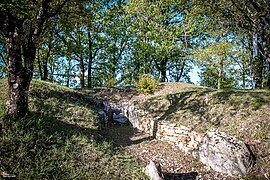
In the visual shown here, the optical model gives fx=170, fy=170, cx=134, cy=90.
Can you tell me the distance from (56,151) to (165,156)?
2.70 meters

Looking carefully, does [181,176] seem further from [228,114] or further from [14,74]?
[14,74]

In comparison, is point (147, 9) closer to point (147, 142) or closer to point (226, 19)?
point (226, 19)

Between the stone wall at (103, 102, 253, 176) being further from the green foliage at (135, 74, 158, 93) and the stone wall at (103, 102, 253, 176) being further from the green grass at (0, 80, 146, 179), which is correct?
the green foliage at (135, 74, 158, 93)

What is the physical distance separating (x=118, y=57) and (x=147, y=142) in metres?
11.4

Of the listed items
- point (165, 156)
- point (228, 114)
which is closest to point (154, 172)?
point (165, 156)

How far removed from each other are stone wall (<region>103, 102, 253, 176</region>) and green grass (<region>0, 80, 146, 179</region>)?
5.21ft

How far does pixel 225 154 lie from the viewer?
366 centimetres

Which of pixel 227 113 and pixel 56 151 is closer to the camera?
pixel 56 151

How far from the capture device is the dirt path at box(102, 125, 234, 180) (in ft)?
12.3

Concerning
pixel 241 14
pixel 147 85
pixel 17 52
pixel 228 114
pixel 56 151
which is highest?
pixel 241 14

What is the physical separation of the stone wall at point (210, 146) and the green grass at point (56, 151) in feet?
5.21

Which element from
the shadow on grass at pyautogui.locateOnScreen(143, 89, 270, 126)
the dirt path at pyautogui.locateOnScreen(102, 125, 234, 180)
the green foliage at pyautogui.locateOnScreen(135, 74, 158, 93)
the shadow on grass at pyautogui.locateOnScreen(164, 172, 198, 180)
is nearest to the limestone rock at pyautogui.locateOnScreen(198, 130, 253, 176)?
the dirt path at pyautogui.locateOnScreen(102, 125, 234, 180)

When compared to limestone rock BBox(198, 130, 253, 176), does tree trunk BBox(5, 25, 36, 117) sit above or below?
above

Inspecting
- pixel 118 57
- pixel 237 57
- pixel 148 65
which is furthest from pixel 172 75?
pixel 237 57
